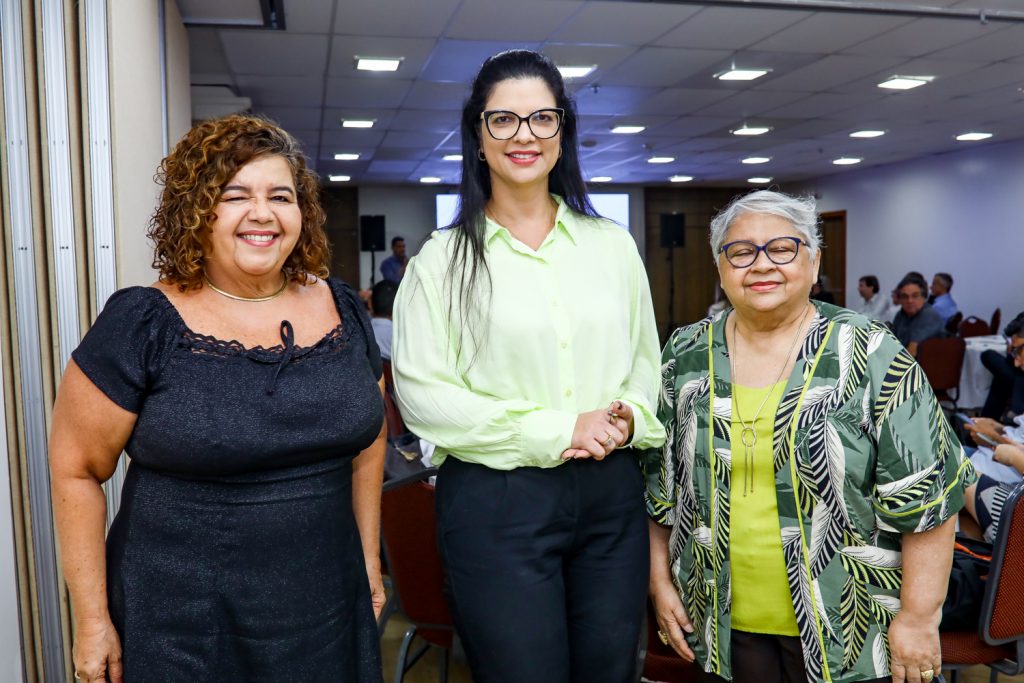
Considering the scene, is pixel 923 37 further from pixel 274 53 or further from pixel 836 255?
pixel 836 255

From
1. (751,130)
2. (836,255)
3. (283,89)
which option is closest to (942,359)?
(751,130)

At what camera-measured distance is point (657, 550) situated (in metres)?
1.90

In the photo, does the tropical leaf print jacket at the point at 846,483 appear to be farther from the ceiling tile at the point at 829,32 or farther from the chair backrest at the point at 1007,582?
the ceiling tile at the point at 829,32

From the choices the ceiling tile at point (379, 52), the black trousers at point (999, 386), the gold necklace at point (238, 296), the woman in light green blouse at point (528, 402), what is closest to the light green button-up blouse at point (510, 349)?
the woman in light green blouse at point (528, 402)

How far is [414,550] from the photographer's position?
228 centimetres

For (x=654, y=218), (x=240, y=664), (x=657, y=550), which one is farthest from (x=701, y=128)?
(x=240, y=664)

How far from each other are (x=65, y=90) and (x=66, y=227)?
0.39 meters

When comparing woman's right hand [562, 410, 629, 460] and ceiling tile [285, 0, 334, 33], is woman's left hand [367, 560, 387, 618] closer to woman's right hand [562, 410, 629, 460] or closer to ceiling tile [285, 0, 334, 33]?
woman's right hand [562, 410, 629, 460]

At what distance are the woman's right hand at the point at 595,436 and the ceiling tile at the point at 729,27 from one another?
4.39 m

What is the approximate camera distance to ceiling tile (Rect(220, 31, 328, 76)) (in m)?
5.84

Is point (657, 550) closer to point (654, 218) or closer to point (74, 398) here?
point (74, 398)

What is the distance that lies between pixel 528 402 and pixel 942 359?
6.91 meters

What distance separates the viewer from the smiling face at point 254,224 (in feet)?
4.83

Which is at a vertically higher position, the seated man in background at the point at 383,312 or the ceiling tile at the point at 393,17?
the ceiling tile at the point at 393,17
